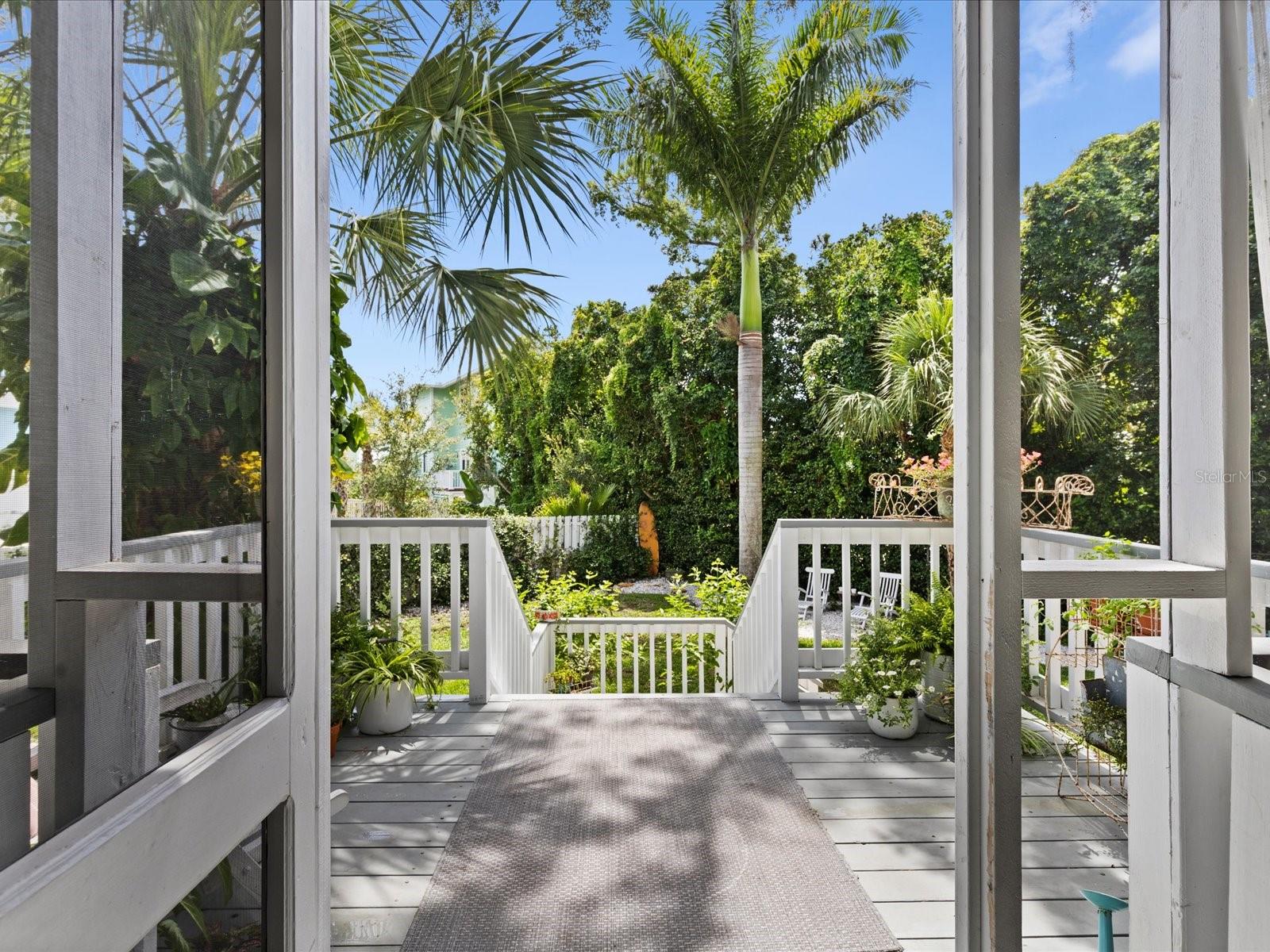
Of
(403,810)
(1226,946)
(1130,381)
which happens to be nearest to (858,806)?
(1226,946)

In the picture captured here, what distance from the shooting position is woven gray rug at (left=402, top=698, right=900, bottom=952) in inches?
60.2

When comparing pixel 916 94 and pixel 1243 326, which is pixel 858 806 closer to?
pixel 1243 326

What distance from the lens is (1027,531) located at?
1049 millimetres

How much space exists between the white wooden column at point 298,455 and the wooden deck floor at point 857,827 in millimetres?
831

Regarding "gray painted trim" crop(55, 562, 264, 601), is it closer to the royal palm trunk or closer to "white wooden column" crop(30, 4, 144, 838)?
"white wooden column" crop(30, 4, 144, 838)

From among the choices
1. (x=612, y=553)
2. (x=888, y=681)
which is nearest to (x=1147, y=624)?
(x=888, y=681)

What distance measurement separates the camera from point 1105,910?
3.85 feet

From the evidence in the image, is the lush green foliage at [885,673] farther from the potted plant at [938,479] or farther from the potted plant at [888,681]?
the potted plant at [938,479]

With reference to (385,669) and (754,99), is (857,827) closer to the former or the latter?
(385,669)

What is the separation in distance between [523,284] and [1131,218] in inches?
104

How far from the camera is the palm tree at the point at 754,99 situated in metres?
5.75

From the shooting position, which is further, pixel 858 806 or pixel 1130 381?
pixel 858 806

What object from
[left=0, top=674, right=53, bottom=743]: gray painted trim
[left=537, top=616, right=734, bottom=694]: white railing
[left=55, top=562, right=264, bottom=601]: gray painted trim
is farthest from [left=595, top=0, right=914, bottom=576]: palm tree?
[left=0, top=674, right=53, bottom=743]: gray painted trim

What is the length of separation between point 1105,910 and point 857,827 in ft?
2.90
